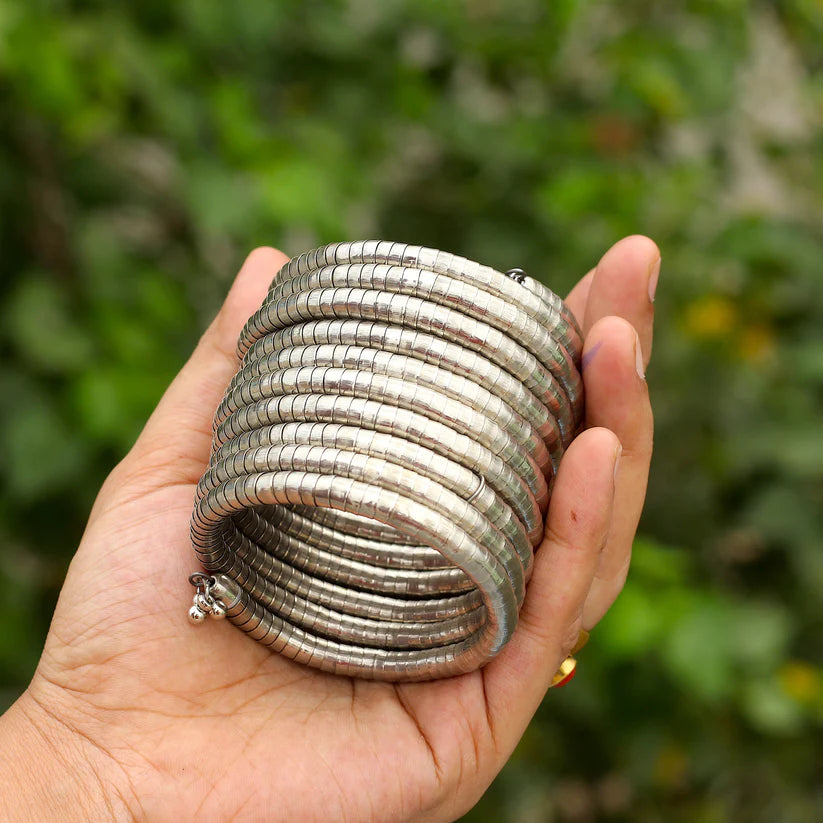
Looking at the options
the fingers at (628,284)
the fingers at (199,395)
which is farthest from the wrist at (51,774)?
the fingers at (628,284)

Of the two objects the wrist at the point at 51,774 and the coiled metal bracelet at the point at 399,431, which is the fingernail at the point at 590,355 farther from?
the wrist at the point at 51,774

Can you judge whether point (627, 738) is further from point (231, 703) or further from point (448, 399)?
point (448, 399)

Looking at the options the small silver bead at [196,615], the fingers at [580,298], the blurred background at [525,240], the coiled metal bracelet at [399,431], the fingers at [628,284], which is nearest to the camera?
the coiled metal bracelet at [399,431]

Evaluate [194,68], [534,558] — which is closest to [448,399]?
[534,558]

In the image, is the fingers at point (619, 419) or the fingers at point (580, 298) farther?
the fingers at point (580, 298)

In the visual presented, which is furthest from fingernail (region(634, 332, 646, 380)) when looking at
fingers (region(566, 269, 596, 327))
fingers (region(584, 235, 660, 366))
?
fingers (region(566, 269, 596, 327))

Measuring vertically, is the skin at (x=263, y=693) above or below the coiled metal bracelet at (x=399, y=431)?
below

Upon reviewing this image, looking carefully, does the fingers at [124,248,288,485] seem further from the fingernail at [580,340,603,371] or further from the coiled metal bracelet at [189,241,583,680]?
the fingernail at [580,340,603,371]
